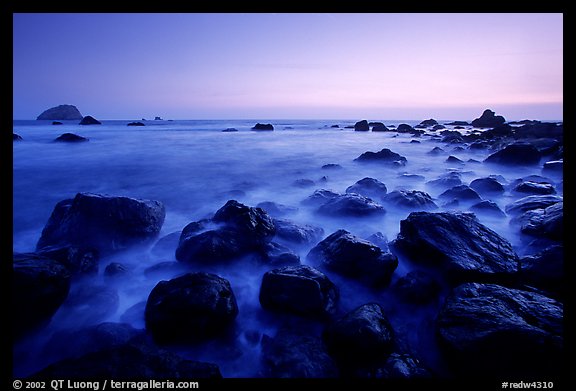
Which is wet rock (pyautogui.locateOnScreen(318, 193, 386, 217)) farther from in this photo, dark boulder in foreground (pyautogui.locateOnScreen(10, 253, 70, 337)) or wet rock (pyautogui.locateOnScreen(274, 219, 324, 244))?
dark boulder in foreground (pyautogui.locateOnScreen(10, 253, 70, 337))

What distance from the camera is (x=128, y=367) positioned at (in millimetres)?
1975

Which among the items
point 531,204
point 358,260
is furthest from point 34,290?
point 531,204

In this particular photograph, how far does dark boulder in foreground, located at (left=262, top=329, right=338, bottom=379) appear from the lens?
7.00ft

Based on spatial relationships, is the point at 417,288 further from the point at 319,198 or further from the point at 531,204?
the point at 531,204

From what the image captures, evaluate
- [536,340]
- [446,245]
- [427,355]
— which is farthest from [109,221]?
[536,340]

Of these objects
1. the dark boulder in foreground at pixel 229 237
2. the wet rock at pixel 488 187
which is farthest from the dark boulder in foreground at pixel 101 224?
the wet rock at pixel 488 187

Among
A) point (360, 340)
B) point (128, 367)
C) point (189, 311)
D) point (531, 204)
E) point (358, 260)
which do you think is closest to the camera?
point (128, 367)

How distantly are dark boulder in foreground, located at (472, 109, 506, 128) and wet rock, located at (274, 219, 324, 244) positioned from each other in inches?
1809

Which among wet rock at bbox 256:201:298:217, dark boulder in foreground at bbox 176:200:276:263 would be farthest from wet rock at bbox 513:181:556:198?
dark boulder in foreground at bbox 176:200:276:263

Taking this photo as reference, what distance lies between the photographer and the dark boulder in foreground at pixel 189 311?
7.94 ft

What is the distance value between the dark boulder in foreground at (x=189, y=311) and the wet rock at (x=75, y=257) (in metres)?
1.35

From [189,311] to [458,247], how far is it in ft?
10.5
